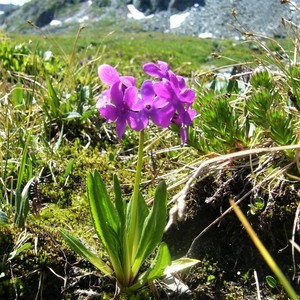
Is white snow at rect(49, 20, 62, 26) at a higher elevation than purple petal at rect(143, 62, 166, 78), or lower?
lower

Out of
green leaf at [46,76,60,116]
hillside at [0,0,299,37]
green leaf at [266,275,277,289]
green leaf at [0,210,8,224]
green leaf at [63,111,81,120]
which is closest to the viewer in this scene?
green leaf at [266,275,277,289]

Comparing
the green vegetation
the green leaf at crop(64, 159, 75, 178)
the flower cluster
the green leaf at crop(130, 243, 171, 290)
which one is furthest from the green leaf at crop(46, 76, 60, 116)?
the flower cluster

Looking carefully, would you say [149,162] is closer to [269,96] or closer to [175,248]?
[175,248]

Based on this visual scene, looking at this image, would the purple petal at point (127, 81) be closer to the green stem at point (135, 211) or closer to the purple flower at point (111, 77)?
the purple flower at point (111, 77)

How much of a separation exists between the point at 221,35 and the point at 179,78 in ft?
239

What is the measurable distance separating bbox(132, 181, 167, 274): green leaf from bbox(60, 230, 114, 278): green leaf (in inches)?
5.1

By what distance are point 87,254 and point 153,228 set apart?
31 centimetres

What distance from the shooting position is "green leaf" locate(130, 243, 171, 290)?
6.51 feet

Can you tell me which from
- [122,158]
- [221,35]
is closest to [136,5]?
[221,35]

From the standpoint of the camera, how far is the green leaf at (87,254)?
2.17 m

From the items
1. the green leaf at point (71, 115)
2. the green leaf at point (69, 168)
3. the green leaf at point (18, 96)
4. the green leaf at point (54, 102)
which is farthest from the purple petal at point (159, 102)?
the green leaf at point (18, 96)

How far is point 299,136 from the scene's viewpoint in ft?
8.54

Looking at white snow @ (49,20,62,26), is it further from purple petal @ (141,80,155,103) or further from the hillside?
purple petal @ (141,80,155,103)

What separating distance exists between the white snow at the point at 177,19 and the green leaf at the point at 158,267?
3583 inches
